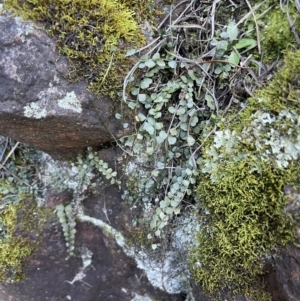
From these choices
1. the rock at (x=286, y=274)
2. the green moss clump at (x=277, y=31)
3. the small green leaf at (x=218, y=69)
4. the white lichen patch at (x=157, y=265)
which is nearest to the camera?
the rock at (x=286, y=274)

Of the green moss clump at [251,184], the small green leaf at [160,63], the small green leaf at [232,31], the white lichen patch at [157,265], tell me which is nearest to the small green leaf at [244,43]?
the small green leaf at [232,31]

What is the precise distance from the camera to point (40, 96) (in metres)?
1.57

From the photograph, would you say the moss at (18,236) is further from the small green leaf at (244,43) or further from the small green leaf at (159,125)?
the small green leaf at (244,43)

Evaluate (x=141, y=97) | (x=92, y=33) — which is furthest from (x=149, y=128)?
(x=92, y=33)

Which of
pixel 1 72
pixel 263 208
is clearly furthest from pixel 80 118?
pixel 263 208

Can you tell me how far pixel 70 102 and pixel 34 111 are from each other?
17 centimetres

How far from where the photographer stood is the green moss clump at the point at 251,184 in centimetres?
129

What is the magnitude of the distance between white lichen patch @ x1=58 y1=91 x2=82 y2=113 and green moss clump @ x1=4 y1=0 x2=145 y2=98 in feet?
0.29

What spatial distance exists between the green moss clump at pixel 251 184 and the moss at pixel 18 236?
1.03 m

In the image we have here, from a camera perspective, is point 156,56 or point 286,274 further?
point 156,56

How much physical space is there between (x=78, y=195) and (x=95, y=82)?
2.47 feet

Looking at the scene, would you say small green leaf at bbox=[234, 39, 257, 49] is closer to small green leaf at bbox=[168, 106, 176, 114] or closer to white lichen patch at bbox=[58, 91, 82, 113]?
small green leaf at bbox=[168, 106, 176, 114]

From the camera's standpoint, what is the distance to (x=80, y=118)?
5.37ft

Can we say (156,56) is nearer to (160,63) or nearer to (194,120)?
(160,63)
